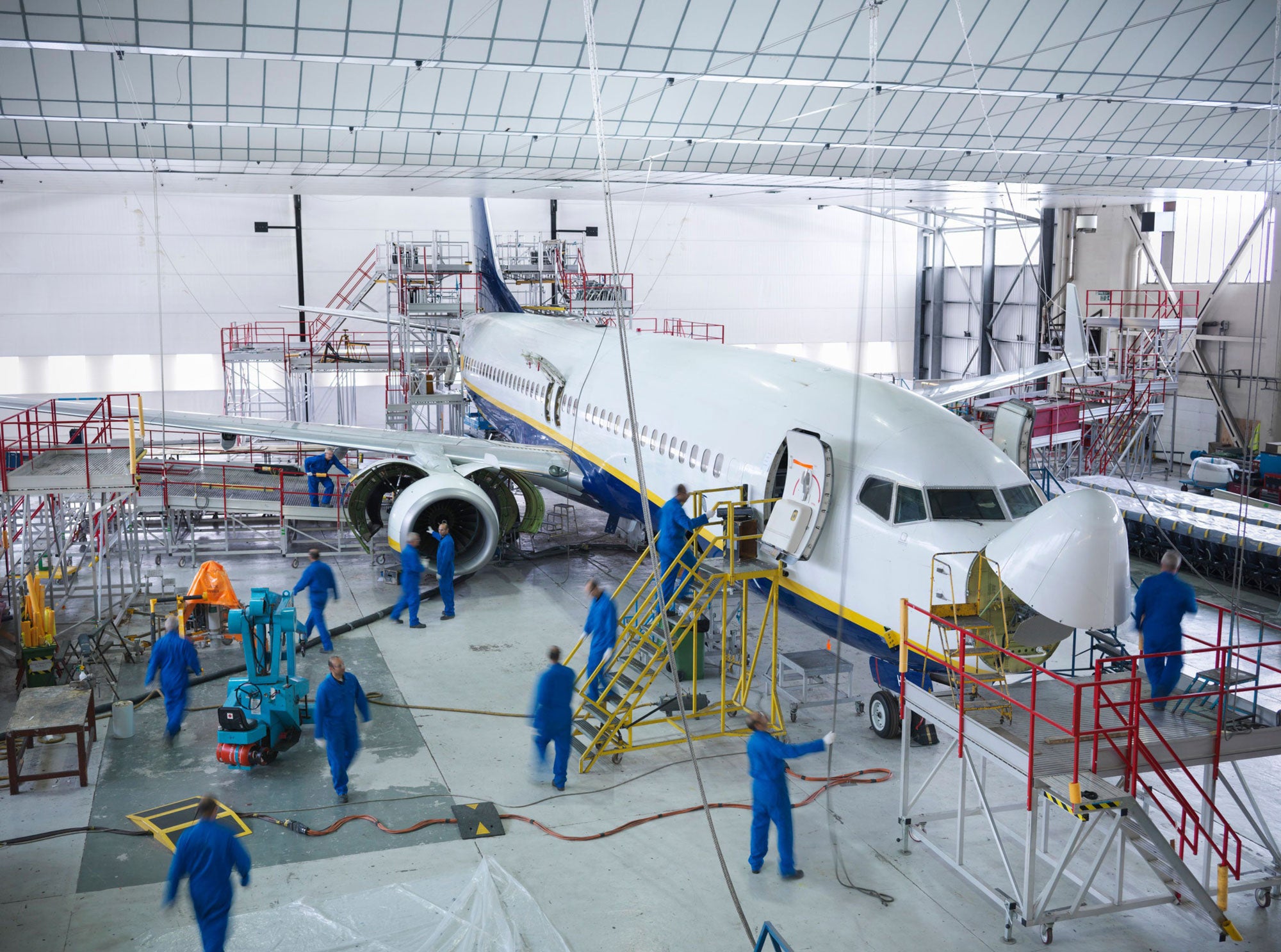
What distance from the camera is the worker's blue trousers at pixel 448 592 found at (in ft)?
54.2

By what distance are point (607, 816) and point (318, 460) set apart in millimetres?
13925

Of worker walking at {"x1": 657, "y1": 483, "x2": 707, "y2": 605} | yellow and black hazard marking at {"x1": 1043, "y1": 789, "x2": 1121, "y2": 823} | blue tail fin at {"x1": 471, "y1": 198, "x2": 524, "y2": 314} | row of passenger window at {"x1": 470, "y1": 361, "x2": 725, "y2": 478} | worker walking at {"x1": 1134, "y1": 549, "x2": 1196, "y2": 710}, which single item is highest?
blue tail fin at {"x1": 471, "y1": 198, "x2": 524, "y2": 314}

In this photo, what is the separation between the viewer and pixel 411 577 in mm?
16031

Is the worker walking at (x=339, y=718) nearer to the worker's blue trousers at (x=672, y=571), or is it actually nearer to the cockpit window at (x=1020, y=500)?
the worker's blue trousers at (x=672, y=571)

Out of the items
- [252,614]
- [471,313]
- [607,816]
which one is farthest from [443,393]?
[607,816]

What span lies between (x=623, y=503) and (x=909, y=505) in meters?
6.83

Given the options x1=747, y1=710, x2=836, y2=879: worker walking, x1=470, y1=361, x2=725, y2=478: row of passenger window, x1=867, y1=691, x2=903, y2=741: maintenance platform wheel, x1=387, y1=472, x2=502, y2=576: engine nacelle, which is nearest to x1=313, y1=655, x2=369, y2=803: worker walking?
x1=747, y1=710, x2=836, y2=879: worker walking

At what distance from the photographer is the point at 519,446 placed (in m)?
19.5

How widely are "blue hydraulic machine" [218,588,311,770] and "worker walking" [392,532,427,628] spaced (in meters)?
3.48

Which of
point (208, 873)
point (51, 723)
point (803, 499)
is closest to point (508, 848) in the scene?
point (208, 873)

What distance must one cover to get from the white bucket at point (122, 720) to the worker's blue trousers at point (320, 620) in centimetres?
282

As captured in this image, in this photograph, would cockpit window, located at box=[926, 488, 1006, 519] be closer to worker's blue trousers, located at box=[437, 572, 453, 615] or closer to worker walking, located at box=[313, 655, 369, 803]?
worker walking, located at box=[313, 655, 369, 803]

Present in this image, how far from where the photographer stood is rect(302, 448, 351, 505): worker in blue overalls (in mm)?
21984

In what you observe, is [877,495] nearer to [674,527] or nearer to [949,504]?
[949,504]
